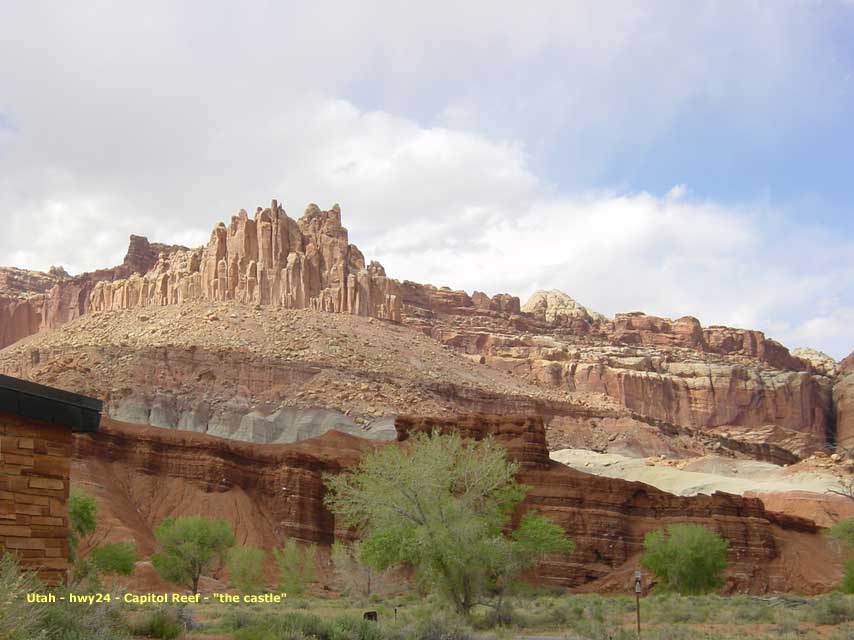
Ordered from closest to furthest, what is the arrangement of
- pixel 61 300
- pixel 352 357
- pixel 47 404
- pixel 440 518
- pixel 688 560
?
pixel 47 404 < pixel 440 518 < pixel 688 560 < pixel 352 357 < pixel 61 300

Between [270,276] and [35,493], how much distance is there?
3959 inches

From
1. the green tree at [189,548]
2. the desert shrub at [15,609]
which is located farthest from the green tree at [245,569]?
the desert shrub at [15,609]

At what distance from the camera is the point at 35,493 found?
16.7m

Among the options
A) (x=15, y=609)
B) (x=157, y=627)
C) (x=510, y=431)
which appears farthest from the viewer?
(x=510, y=431)

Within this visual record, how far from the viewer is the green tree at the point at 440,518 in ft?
105

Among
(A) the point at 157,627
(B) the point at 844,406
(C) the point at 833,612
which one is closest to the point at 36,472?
(A) the point at 157,627

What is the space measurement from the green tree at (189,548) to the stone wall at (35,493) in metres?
36.7

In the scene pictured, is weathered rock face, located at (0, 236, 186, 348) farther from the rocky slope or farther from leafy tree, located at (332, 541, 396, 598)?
leafy tree, located at (332, 541, 396, 598)

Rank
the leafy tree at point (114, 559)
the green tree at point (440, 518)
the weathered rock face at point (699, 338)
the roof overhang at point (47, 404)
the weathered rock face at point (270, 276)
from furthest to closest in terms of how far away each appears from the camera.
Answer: the weathered rock face at point (699, 338) → the weathered rock face at point (270, 276) → the leafy tree at point (114, 559) → the green tree at point (440, 518) → the roof overhang at point (47, 404)

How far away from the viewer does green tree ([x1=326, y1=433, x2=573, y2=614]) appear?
105 feet

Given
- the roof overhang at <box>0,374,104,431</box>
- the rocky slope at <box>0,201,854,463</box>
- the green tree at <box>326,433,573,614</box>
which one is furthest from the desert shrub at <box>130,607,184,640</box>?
the rocky slope at <box>0,201,854,463</box>

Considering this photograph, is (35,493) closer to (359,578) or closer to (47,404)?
(47,404)

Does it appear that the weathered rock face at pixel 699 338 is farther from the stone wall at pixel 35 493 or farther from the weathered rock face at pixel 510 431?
the stone wall at pixel 35 493

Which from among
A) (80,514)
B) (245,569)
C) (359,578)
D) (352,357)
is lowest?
(359,578)
